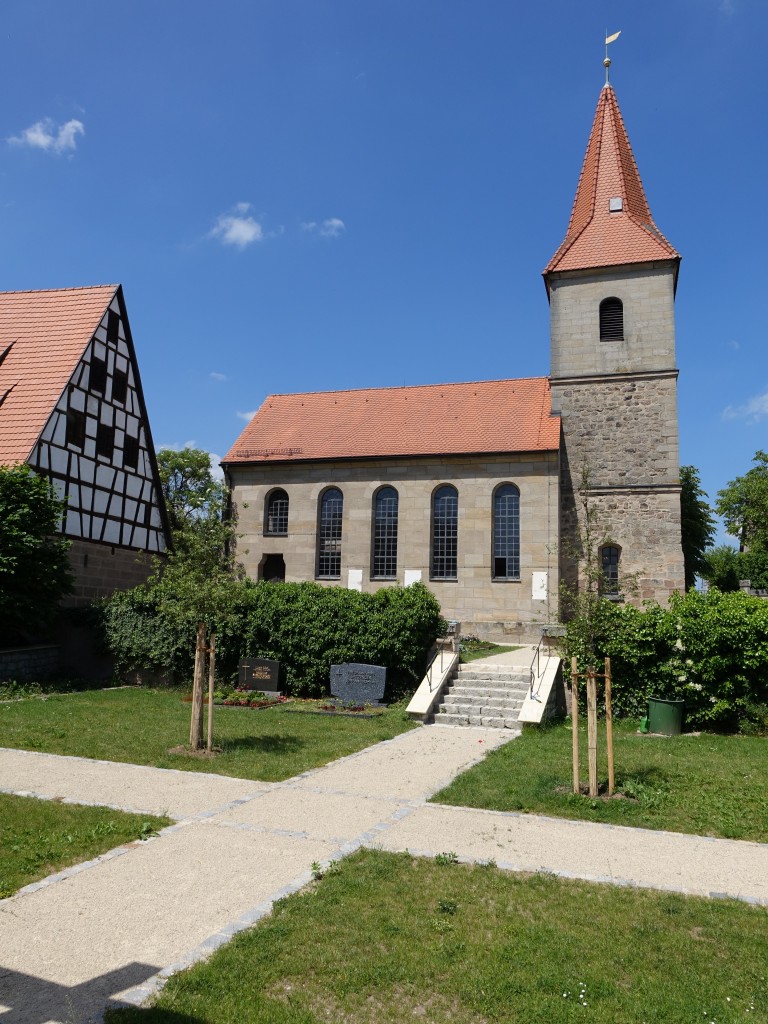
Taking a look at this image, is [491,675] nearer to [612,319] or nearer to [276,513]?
[276,513]

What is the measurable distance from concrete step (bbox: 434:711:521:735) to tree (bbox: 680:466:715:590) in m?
25.5

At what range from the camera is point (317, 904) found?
211 inches

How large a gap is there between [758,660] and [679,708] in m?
1.81

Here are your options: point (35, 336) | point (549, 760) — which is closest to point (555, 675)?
point (549, 760)

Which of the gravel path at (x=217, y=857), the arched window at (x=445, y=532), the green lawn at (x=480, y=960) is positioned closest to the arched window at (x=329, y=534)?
the arched window at (x=445, y=532)

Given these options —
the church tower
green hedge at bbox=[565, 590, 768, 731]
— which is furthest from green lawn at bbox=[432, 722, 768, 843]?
the church tower

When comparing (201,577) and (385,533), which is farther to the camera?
(385,533)

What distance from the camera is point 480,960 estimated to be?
4590 millimetres

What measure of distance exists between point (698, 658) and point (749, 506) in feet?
128

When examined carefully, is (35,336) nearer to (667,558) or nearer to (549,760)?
(549,760)

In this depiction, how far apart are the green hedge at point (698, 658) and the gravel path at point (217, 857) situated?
19.7ft

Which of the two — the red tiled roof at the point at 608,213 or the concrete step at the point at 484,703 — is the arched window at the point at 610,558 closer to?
the red tiled roof at the point at 608,213

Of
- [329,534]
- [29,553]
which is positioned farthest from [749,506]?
[29,553]

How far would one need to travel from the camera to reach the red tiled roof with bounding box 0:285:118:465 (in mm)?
20641
